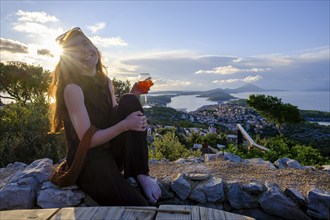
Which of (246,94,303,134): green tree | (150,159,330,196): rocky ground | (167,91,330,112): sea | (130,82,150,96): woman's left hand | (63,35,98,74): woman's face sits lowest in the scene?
(167,91,330,112): sea

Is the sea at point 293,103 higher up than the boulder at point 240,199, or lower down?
lower down

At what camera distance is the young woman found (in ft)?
7.63

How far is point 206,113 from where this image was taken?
109 ft

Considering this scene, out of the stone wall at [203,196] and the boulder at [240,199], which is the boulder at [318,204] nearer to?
the stone wall at [203,196]

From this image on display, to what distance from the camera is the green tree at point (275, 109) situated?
16.6 meters

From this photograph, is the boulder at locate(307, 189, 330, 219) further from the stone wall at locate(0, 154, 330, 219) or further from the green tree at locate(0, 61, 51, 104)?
the green tree at locate(0, 61, 51, 104)

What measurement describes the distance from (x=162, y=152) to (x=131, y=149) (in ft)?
13.7

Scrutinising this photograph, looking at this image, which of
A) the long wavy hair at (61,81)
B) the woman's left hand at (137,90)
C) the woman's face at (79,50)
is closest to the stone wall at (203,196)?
the long wavy hair at (61,81)

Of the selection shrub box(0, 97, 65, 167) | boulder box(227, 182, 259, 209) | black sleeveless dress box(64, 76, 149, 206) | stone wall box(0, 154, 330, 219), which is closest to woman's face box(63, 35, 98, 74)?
black sleeveless dress box(64, 76, 149, 206)

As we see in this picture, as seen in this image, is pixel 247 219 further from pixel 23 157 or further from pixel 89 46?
pixel 23 157

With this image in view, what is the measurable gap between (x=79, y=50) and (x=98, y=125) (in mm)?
602

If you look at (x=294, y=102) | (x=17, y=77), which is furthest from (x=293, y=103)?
(x=294, y=102)

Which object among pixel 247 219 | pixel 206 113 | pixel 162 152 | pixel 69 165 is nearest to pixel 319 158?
pixel 162 152

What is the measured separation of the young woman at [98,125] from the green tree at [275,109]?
15.2m
